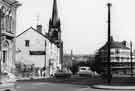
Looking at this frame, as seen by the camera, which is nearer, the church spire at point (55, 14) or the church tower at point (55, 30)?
the church tower at point (55, 30)

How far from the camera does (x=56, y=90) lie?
24328 mm

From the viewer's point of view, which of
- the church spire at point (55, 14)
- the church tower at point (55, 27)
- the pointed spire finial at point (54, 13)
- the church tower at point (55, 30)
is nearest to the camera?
the church tower at point (55, 30)

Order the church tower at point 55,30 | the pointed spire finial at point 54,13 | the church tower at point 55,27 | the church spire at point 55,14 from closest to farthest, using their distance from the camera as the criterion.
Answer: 1. the church tower at point 55,30
2. the church tower at point 55,27
3. the church spire at point 55,14
4. the pointed spire finial at point 54,13

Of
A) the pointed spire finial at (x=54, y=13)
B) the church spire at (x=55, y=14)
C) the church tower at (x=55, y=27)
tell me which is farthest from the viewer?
the pointed spire finial at (x=54, y=13)

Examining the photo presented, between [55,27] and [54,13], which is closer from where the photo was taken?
[55,27]

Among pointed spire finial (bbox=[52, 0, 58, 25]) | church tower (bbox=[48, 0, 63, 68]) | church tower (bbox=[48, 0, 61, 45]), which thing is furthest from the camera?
pointed spire finial (bbox=[52, 0, 58, 25])

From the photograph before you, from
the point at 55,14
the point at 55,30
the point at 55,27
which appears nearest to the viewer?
the point at 55,30

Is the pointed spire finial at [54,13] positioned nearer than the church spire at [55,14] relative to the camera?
No

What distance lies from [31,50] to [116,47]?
86294mm

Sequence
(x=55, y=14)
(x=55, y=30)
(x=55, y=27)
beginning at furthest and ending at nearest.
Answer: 1. (x=55, y=14)
2. (x=55, y=27)
3. (x=55, y=30)

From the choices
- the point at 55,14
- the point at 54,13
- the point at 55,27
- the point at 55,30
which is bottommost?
the point at 55,30

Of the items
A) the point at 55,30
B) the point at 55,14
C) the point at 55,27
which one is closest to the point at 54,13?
the point at 55,14

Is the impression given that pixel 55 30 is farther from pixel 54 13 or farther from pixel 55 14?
pixel 54 13

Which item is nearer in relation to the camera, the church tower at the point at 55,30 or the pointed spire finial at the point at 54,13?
the church tower at the point at 55,30
